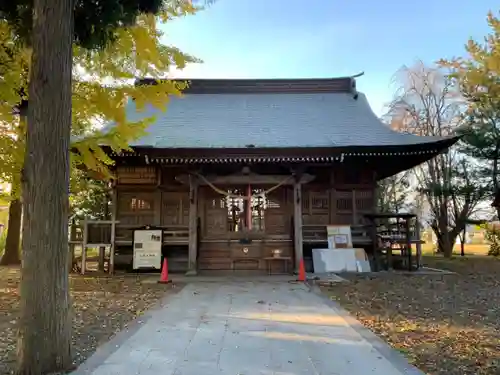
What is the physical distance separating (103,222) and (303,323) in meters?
7.75

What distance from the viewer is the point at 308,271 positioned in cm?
1241

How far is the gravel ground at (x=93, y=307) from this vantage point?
466 cm

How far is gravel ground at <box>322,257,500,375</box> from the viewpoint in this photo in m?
4.28

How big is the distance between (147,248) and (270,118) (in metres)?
7.00

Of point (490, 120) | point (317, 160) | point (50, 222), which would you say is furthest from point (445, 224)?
point (50, 222)

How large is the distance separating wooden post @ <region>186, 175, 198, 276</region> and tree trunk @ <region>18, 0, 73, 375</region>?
7730mm

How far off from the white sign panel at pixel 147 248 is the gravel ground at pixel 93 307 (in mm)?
577

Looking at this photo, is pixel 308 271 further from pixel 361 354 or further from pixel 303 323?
pixel 361 354

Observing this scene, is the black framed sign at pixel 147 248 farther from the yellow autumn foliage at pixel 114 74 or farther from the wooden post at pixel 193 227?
the yellow autumn foliage at pixel 114 74

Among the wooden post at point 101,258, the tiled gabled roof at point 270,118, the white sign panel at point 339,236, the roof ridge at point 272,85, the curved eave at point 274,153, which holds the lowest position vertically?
the wooden post at point 101,258

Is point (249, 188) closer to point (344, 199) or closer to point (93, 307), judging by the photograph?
point (344, 199)

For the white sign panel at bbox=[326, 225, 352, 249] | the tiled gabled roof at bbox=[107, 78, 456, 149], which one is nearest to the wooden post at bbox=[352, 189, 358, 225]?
the white sign panel at bbox=[326, 225, 352, 249]

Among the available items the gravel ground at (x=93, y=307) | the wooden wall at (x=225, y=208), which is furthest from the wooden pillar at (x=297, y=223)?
the gravel ground at (x=93, y=307)

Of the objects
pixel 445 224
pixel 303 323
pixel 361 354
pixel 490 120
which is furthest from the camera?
pixel 445 224
